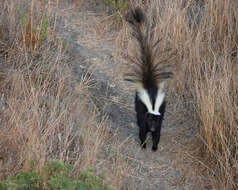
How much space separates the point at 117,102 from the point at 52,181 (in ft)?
9.37

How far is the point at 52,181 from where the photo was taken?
3.75 m

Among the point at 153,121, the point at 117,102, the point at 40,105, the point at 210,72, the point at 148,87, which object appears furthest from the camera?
the point at 117,102

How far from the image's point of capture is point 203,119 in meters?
5.48

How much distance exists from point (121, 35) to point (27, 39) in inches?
65.2

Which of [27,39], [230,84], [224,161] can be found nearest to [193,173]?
[224,161]

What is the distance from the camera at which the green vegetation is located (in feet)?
12.3

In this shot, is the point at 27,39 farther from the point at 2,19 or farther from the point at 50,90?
the point at 50,90

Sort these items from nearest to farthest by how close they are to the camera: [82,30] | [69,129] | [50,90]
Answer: [69,129] → [50,90] → [82,30]

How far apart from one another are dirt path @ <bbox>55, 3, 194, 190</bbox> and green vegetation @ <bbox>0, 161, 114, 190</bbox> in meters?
1.35

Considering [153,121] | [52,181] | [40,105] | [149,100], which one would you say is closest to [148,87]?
[149,100]

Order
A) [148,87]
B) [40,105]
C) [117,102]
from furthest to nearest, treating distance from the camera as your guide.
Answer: [117,102] → [148,87] → [40,105]

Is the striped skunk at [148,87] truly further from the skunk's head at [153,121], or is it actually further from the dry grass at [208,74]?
the dry grass at [208,74]

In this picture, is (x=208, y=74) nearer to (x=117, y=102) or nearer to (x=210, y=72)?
(x=210, y=72)

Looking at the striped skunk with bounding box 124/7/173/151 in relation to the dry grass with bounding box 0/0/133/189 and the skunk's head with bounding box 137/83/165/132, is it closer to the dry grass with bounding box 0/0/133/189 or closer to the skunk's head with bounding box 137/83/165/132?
the skunk's head with bounding box 137/83/165/132
